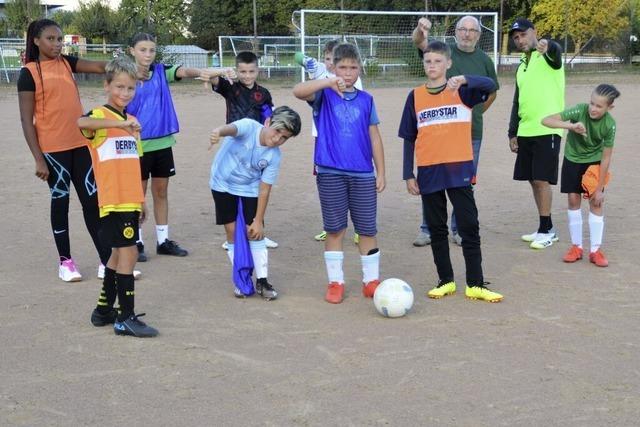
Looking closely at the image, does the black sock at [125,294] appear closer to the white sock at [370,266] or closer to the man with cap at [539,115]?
the white sock at [370,266]

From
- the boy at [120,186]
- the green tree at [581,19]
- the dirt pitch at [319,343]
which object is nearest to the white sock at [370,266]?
the dirt pitch at [319,343]

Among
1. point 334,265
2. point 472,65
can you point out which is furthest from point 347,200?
point 472,65

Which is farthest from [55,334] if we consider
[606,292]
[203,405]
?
[606,292]

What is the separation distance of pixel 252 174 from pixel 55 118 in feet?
5.53

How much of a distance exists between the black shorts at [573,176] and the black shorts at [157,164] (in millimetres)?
3618

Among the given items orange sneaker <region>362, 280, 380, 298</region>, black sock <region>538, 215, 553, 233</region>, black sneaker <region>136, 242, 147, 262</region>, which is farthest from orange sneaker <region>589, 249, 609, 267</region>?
black sneaker <region>136, 242, 147, 262</region>

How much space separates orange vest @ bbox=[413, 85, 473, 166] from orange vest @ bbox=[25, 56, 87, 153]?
2.80 meters

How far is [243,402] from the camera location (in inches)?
159

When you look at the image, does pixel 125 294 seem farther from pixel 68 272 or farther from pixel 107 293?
pixel 68 272

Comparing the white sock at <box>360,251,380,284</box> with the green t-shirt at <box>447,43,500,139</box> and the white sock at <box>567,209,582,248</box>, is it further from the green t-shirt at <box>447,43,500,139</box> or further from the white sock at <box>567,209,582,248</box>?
the green t-shirt at <box>447,43,500,139</box>

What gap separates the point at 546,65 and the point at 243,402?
4948 mm

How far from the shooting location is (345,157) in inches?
223

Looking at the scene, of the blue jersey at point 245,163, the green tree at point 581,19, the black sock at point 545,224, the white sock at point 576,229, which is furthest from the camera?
the green tree at point 581,19

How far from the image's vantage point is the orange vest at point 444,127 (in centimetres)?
580
